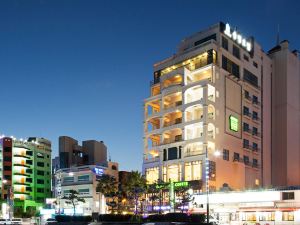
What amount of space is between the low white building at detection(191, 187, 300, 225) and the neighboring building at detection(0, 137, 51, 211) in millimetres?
78494

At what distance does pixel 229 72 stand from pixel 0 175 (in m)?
82.4

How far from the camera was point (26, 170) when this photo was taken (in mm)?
154000

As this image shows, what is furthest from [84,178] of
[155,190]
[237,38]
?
[237,38]

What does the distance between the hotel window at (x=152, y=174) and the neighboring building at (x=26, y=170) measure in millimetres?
53677

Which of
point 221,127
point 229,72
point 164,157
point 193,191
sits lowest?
point 193,191

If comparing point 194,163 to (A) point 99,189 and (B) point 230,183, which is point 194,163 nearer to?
(B) point 230,183

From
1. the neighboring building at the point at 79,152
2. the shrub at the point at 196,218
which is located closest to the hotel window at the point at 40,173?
the neighboring building at the point at 79,152

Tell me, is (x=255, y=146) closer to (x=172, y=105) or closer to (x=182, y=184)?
(x=172, y=105)

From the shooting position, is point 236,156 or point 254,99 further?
point 254,99

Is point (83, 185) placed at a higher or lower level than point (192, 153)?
lower

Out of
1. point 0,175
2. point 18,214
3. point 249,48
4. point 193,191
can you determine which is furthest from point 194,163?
point 0,175

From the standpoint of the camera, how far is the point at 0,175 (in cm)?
14600

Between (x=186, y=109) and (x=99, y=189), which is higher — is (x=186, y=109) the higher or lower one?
the higher one

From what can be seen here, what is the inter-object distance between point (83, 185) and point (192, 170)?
41213 mm
